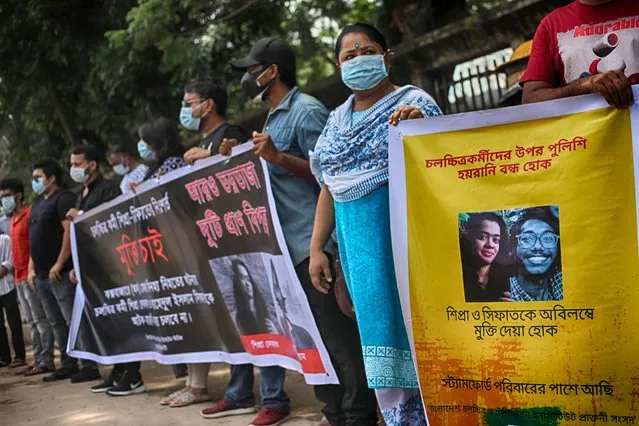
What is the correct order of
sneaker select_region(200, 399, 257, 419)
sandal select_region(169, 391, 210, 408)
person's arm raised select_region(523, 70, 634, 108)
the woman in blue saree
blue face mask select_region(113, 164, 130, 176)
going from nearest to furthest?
person's arm raised select_region(523, 70, 634, 108) → the woman in blue saree → sneaker select_region(200, 399, 257, 419) → sandal select_region(169, 391, 210, 408) → blue face mask select_region(113, 164, 130, 176)

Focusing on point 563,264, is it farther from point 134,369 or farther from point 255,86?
point 134,369

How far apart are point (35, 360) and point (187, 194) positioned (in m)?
4.23

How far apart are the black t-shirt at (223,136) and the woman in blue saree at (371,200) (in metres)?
1.70

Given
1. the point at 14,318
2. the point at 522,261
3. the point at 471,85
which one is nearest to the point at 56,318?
the point at 14,318

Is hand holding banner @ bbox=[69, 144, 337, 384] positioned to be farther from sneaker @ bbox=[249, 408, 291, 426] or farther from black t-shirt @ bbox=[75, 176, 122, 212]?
sneaker @ bbox=[249, 408, 291, 426]

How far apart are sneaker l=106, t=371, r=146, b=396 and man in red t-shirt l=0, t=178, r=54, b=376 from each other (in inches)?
89.6

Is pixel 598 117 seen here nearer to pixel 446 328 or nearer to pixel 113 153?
pixel 446 328

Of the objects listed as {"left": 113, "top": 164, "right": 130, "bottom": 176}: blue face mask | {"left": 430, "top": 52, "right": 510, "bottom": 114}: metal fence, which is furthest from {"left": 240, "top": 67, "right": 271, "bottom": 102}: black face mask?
{"left": 430, "top": 52, "right": 510, "bottom": 114}: metal fence

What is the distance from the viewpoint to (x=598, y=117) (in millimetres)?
2959

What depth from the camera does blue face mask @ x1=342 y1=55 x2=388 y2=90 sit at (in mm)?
3797

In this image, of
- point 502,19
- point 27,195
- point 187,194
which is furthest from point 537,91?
point 27,195

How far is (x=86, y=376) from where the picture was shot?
7.93 m

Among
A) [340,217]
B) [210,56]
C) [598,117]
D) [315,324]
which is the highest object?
[210,56]

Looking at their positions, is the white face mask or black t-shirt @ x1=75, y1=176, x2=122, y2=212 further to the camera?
the white face mask
